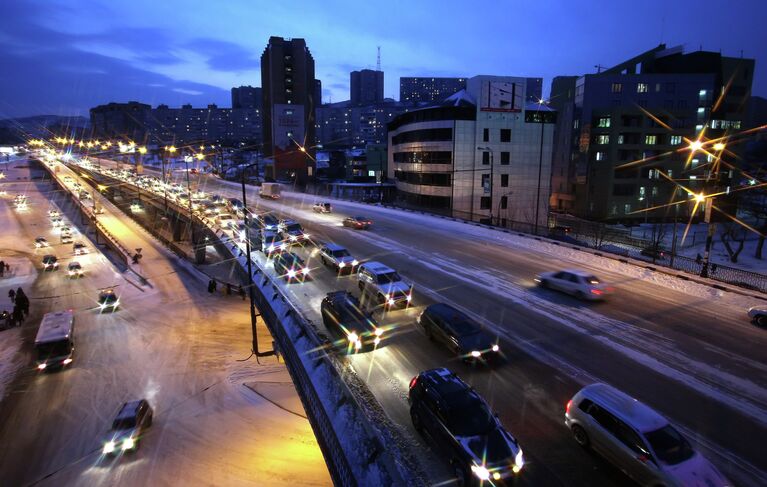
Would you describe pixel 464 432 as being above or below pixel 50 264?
above

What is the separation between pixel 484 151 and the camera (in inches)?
2330

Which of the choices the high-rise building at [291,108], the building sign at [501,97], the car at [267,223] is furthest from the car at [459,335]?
the high-rise building at [291,108]

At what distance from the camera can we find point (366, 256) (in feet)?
92.2

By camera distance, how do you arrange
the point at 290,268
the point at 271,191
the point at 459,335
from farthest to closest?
1. the point at 271,191
2. the point at 290,268
3. the point at 459,335

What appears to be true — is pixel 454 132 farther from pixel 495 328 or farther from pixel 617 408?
pixel 617 408

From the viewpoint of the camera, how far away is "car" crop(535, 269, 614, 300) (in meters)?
19.2

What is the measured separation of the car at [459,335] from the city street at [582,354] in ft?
1.39

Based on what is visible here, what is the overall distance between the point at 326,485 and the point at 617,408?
10.6 m

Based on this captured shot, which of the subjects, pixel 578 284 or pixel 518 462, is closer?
pixel 518 462

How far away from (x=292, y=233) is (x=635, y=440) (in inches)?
1080

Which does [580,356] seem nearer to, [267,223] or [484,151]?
[267,223]

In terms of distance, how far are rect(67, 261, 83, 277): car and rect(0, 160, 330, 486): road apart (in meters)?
8.09

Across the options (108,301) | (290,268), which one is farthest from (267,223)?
(290,268)

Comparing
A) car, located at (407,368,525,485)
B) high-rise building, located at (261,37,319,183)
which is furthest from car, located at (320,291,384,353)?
high-rise building, located at (261,37,319,183)
